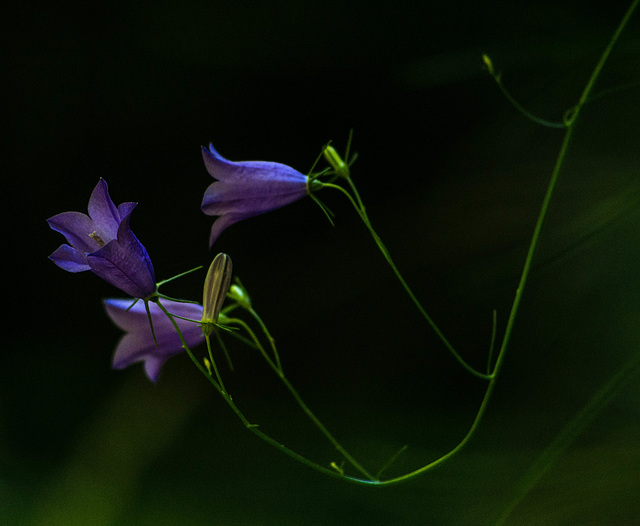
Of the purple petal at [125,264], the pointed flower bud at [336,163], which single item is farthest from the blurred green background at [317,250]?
the purple petal at [125,264]

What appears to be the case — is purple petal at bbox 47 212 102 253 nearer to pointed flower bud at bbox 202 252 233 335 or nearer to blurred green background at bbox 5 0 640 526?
pointed flower bud at bbox 202 252 233 335

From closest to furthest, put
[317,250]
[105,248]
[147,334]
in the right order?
[105,248] < [147,334] < [317,250]

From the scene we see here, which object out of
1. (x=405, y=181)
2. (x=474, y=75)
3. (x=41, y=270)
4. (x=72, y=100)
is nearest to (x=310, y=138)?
(x=405, y=181)

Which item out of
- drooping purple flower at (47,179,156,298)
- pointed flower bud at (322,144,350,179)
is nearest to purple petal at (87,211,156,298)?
drooping purple flower at (47,179,156,298)

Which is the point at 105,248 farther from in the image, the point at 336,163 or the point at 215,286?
the point at 336,163

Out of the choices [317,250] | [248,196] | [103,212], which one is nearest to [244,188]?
[248,196]

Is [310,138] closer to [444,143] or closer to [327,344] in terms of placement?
[444,143]
